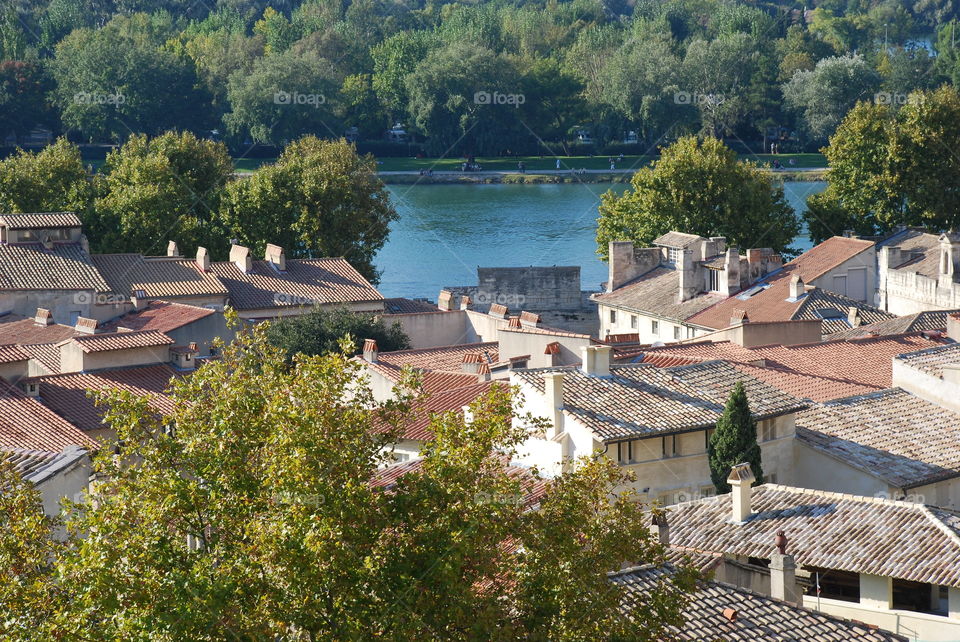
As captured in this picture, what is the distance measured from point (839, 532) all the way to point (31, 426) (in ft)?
48.4

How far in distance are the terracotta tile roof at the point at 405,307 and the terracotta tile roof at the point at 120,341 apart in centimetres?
1304

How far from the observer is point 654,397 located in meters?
24.1

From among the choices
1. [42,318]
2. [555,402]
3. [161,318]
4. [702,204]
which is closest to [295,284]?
[161,318]

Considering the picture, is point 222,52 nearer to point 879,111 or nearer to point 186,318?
point 879,111

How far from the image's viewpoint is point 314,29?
13838 centimetres

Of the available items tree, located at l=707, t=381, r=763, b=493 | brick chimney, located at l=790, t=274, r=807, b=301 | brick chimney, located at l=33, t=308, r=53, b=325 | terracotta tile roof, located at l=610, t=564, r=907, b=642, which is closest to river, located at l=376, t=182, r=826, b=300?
brick chimney, located at l=790, t=274, r=807, b=301

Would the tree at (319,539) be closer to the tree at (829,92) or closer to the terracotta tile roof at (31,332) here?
the terracotta tile roof at (31,332)

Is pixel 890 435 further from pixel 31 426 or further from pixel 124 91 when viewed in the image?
pixel 124 91

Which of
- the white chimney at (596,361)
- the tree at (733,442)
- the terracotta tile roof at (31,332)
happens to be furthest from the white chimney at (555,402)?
the terracotta tile roof at (31,332)

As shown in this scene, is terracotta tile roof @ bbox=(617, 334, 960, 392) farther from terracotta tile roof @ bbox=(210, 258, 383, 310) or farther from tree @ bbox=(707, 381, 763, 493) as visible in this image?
terracotta tile roof @ bbox=(210, 258, 383, 310)

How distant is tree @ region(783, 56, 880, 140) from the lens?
106m

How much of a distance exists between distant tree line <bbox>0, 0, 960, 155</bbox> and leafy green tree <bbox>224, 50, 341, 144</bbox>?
13 centimetres

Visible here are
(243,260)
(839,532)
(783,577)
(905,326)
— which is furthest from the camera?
(243,260)

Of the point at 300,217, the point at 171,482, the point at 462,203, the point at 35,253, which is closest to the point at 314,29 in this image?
the point at 462,203
